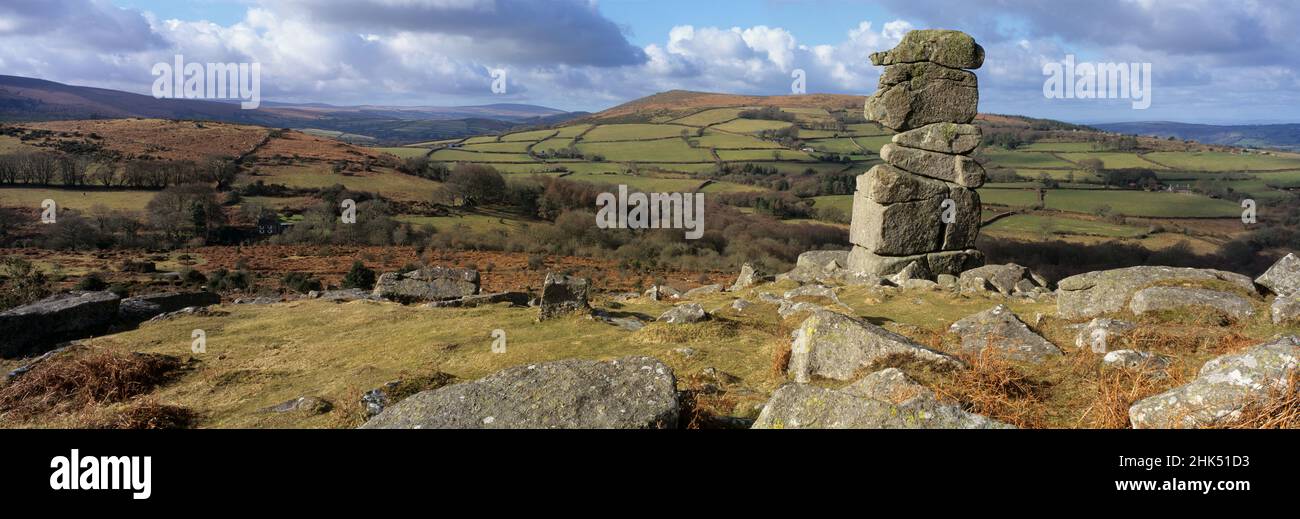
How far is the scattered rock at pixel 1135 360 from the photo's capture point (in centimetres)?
686

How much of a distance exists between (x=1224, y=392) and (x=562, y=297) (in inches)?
476

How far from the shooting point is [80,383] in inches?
374

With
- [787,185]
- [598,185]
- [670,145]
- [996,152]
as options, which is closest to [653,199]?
[598,185]

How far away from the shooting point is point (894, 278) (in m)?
21.1

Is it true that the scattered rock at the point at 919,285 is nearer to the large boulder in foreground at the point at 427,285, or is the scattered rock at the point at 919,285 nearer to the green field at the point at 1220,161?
the large boulder in foreground at the point at 427,285

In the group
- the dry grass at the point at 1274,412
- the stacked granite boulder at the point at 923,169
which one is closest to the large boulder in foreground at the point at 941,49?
the stacked granite boulder at the point at 923,169

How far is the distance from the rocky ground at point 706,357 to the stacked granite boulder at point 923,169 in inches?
99.6

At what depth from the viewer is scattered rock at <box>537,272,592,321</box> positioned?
1471cm

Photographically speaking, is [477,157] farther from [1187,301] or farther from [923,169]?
[1187,301]

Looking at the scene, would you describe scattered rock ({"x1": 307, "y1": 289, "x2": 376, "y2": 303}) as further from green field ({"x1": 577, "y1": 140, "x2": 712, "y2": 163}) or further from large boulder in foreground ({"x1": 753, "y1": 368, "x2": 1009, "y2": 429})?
green field ({"x1": 577, "y1": 140, "x2": 712, "y2": 163})

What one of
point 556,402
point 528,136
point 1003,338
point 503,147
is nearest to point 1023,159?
point 1003,338

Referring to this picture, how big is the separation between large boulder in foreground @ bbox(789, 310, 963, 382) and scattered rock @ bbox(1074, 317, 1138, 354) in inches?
119

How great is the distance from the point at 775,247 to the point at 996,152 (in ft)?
217

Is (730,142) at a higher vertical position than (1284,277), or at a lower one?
higher
